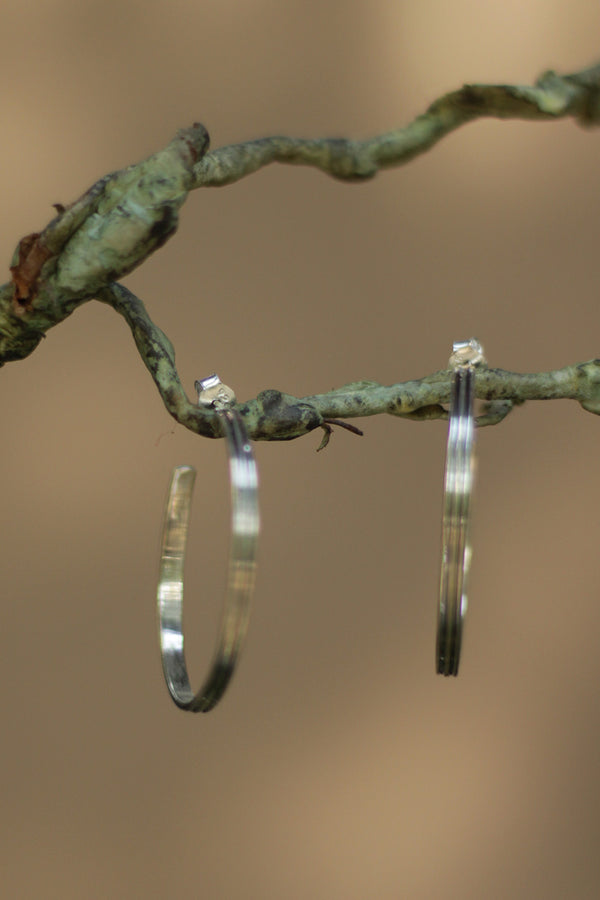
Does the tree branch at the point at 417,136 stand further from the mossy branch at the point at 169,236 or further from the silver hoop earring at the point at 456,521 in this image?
the silver hoop earring at the point at 456,521

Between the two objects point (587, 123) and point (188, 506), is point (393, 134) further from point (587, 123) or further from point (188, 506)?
point (188, 506)

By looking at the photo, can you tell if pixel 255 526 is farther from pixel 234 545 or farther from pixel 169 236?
pixel 169 236

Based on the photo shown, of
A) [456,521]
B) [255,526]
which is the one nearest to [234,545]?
[255,526]

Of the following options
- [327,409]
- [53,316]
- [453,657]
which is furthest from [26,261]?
[453,657]

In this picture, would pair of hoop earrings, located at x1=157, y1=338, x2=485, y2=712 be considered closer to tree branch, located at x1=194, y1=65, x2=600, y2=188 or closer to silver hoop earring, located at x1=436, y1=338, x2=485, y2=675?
silver hoop earring, located at x1=436, y1=338, x2=485, y2=675

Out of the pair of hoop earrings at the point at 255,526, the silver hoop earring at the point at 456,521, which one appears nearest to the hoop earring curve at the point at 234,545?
the pair of hoop earrings at the point at 255,526

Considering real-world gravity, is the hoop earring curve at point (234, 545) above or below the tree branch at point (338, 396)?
below
